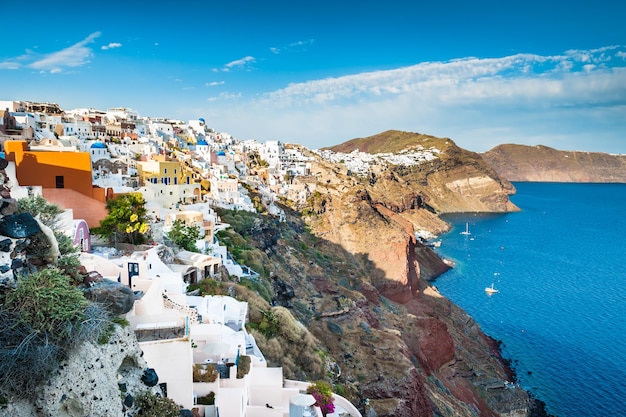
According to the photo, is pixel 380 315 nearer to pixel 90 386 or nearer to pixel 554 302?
pixel 554 302

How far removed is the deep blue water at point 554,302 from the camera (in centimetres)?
4331

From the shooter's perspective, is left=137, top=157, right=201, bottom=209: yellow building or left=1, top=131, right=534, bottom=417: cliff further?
left=137, top=157, right=201, bottom=209: yellow building

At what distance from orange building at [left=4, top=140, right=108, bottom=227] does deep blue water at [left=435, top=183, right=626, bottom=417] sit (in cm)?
4154

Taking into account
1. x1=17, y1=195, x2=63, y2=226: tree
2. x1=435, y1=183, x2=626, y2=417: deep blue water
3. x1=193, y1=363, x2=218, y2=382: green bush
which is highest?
x1=17, y1=195, x2=63, y2=226: tree

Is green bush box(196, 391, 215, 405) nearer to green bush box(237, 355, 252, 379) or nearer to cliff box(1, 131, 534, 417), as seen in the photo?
green bush box(237, 355, 252, 379)

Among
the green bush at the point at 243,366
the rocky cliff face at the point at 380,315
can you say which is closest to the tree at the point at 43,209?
the green bush at the point at 243,366

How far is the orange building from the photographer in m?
23.2

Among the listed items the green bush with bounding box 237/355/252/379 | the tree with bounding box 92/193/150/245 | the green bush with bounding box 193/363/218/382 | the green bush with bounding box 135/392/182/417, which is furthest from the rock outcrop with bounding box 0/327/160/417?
the tree with bounding box 92/193/150/245

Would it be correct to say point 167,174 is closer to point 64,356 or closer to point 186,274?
point 186,274

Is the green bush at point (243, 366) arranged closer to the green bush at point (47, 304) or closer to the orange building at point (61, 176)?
the green bush at point (47, 304)

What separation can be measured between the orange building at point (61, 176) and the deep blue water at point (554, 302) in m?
41.5

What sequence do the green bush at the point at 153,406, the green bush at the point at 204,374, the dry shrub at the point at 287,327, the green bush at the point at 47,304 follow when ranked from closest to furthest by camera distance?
the green bush at the point at 47,304
the green bush at the point at 153,406
the green bush at the point at 204,374
the dry shrub at the point at 287,327

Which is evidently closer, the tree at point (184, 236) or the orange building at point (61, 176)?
the orange building at point (61, 176)

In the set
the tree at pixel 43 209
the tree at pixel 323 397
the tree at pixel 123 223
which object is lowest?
the tree at pixel 323 397
